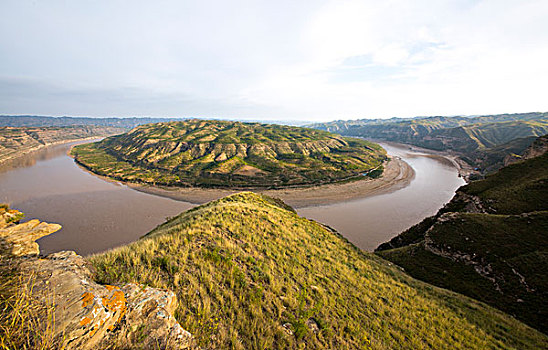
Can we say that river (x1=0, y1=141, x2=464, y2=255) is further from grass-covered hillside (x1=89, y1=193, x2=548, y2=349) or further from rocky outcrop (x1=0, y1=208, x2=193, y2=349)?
rocky outcrop (x1=0, y1=208, x2=193, y2=349)

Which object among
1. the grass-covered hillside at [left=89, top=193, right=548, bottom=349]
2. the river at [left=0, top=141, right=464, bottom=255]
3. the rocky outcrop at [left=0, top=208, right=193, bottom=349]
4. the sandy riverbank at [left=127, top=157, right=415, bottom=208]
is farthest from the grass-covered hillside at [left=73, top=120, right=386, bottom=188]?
the rocky outcrop at [left=0, top=208, right=193, bottom=349]

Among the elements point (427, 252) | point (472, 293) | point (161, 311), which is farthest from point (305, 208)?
point (161, 311)

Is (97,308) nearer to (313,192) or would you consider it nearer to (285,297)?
(285,297)

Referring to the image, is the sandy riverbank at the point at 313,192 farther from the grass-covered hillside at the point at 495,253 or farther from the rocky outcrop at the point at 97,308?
the rocky outcrop at the point at 97,308

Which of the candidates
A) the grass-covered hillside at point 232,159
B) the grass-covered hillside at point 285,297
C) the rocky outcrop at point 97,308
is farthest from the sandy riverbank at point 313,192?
the rocky outcrop at point 97,308

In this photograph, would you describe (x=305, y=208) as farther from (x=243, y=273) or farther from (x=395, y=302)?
(x=243, y=273)

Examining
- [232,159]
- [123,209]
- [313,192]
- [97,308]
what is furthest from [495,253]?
[232,159]
